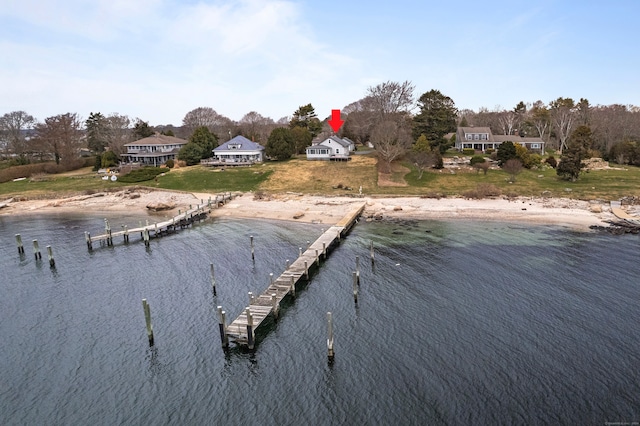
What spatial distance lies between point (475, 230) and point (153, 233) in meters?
35.2

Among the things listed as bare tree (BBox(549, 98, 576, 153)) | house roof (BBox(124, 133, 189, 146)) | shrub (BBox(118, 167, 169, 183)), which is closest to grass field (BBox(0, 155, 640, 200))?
shrub (BBox(118, 167, 169, 183))

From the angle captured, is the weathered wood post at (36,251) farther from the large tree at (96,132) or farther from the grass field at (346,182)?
the large tree at (96,132)

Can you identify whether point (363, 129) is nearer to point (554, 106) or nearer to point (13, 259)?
point (554, 106)

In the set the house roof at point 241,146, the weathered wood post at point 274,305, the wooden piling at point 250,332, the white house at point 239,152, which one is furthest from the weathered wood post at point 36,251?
the house roof at point 241,146

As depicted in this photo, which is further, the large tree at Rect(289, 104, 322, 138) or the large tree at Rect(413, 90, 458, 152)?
the large tree at Rect(289, 104, 322, 138)

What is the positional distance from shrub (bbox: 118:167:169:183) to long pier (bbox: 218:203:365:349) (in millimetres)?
46537

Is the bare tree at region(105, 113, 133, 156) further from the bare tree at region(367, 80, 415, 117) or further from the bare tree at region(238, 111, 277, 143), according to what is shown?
the bare tree at region(367, 80, 415, 117)

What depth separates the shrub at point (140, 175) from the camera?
73688mm

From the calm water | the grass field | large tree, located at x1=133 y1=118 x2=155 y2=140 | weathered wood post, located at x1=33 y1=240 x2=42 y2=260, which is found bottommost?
the calm water

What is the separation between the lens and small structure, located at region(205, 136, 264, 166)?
84.0 metres

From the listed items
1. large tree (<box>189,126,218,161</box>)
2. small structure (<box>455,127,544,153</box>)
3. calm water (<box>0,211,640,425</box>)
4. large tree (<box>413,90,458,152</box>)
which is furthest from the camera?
small structure (<box>455,127,544,153</box>)

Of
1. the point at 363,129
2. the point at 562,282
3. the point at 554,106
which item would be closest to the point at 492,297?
the point at 562,282

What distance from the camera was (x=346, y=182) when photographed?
222 ft

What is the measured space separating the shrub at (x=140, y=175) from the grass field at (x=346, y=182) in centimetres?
138
